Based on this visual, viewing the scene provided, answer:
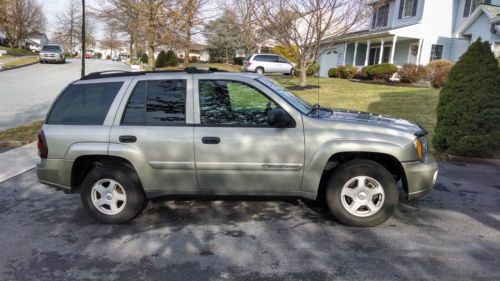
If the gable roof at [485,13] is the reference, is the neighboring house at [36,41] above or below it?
above

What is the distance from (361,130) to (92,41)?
282ft

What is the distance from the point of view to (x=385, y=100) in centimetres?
1381

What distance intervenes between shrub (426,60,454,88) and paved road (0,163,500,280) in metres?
14.5

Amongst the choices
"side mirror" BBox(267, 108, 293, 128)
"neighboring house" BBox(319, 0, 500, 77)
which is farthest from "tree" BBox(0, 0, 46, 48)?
"side mirror" BBox(267, 108, 293, 128)

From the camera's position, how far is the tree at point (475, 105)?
23.2 feet

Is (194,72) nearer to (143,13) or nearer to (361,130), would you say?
(361,130)

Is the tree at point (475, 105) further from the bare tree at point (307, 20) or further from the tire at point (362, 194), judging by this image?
the bare tree at point (307, 20)

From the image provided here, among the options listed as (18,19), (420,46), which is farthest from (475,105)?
(18,19)

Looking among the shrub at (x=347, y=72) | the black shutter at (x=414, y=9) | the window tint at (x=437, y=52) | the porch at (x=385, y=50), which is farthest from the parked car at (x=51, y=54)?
the window tint at (x=437, y=52)

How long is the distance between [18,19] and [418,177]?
74560 millimetres

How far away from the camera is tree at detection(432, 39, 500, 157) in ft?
23.2

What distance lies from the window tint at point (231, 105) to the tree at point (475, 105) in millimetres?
4690

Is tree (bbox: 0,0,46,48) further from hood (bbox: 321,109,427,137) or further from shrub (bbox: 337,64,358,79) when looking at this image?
hood (bbox: 321,109,427,137)

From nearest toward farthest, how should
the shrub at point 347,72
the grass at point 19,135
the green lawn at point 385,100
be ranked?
the grass at point 19,135 → the green lawn at point 385,100 → the shrub at point 347,72
